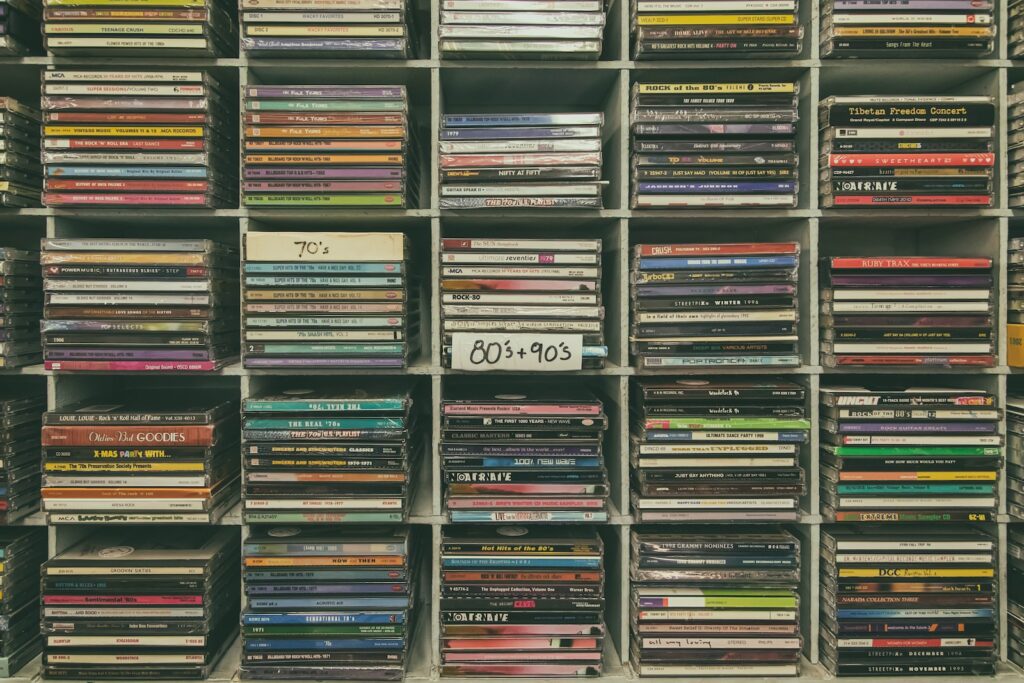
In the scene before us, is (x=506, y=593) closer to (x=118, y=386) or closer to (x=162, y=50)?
(x=118, y=386)

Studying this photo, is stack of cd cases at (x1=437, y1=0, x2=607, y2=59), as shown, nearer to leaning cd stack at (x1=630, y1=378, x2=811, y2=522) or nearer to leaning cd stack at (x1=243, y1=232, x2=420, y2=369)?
leaning cd stack at (x1=243, y1=232, x2=420, y2=369)

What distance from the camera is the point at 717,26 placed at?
1959mm

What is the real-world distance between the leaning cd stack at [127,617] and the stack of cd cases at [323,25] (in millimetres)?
1736

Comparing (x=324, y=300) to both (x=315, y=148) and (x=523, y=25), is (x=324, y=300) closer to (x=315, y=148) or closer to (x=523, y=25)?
(x=315, y=148)

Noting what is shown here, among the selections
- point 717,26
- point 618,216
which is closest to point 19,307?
point 618,216

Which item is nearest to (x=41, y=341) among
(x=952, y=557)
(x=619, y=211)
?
(x=619, y=211)

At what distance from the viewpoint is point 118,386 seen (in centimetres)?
248

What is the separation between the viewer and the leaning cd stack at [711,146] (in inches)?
79.0

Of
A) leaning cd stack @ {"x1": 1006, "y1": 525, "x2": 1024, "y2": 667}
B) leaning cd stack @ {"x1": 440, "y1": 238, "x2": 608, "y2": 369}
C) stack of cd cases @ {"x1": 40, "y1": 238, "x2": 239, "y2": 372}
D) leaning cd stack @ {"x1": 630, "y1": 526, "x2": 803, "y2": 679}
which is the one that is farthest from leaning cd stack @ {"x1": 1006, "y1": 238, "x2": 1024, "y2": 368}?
stack of cd cases @ {"x1": 40, "y1": 238, "x2": 239, "y2": 372}

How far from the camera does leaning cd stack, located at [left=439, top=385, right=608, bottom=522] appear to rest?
2.02m

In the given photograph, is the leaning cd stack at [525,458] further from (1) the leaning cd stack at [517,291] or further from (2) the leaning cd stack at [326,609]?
(2) the leaning cd stack at [326,609]

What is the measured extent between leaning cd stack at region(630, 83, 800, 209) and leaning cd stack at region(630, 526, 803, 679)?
3.83 feet

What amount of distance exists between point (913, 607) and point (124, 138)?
3053mm

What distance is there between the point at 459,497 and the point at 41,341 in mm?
1524
